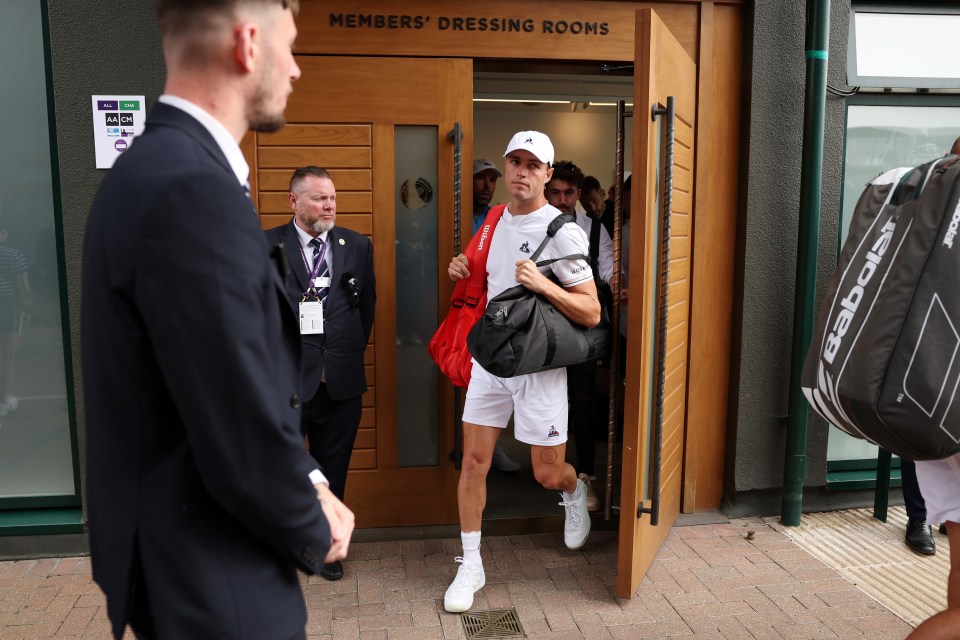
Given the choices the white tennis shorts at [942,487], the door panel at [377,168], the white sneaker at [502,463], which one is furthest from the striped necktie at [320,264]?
the white tennis shorts at [942,487]

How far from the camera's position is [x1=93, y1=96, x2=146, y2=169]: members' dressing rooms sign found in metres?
4.08

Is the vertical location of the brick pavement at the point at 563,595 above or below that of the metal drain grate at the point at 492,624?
above

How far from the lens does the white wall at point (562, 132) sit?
1010cm

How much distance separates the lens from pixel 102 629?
3.55 m

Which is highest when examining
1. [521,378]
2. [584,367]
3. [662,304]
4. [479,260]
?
[479,260]

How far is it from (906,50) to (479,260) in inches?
118

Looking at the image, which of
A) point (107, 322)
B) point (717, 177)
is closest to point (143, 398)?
point (107, 322)

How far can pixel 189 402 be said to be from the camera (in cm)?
133

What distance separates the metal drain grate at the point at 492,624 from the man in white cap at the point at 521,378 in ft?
0.24

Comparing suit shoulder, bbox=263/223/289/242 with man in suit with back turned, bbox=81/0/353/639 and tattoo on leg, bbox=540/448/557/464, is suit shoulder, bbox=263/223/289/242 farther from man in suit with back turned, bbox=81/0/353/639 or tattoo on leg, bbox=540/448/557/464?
man in suit with back turned, bbox=81/0/353/639

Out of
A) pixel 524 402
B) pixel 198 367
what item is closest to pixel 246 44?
pixel 198 367

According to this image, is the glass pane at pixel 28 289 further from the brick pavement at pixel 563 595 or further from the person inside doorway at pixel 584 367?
the person inside doorway at pixel 584 367

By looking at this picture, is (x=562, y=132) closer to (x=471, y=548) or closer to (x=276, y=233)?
(x=276, y=233)

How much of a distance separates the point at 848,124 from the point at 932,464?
118 inches
